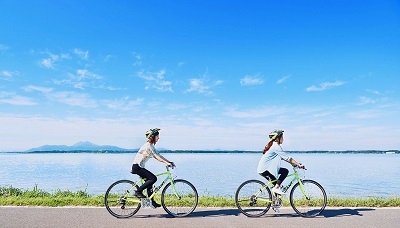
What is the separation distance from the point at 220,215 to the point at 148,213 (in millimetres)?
1831

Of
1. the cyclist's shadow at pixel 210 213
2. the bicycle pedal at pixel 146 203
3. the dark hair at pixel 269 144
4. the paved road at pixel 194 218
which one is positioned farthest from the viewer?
the dark hair at pixel 269 144

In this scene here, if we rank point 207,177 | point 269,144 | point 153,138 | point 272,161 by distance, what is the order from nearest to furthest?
point 153,138 → point 272,161 → point 269,144 → point 207,177

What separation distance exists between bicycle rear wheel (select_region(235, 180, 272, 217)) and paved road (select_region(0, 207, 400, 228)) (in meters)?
0.21

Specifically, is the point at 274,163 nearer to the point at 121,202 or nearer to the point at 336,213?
the point at 336,213

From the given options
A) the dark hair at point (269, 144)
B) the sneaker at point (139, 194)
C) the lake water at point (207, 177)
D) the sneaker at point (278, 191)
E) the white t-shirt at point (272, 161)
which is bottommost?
the lake water at point (207, 177)

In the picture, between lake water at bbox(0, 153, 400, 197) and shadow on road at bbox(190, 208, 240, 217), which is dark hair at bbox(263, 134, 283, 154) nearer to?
shadow on road at bbox(190, 208, 240, 217)

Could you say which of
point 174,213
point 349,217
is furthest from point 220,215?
point 349,217

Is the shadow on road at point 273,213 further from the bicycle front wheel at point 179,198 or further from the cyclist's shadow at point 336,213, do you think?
the bicycle front wheel at point 179,198

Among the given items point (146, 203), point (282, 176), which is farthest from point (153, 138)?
point (282, 176)

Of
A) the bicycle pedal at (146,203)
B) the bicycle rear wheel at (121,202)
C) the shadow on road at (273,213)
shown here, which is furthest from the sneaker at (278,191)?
the bicycle rear wheel at (121,202)

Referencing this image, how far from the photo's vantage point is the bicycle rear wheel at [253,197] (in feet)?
26.0

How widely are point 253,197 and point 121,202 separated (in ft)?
10.9

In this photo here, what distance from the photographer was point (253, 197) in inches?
316

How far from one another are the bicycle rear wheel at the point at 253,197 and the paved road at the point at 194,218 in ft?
0.69
